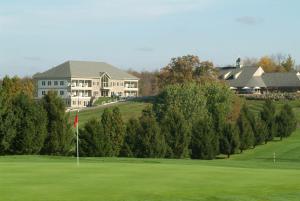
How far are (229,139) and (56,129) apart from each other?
58.7 feet

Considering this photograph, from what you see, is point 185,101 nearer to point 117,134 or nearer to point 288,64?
point 117,134

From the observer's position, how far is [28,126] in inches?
1608

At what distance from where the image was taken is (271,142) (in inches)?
2596

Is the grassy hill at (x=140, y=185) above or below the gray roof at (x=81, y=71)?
below

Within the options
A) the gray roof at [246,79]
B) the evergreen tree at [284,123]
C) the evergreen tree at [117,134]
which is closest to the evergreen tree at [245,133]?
the evergreen tree at [284,123]

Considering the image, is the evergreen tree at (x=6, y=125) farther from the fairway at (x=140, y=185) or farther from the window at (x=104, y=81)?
the window at (x=104, y=81)

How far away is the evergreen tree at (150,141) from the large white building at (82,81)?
3788 inches

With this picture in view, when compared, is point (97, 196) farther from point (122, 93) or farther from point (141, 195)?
point (122, 93)

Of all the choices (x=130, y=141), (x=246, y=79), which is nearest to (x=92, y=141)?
(x=130, y=141)

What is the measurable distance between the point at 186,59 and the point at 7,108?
7934 centimetres

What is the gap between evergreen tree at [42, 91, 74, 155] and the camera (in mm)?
42406

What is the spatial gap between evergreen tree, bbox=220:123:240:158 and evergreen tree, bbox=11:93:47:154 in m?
18.3

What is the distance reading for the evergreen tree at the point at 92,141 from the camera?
42625 millimetres

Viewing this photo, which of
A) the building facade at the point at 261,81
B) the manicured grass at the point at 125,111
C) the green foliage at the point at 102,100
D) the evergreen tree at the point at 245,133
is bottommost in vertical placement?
the evergreen tree at the point at 245,133
